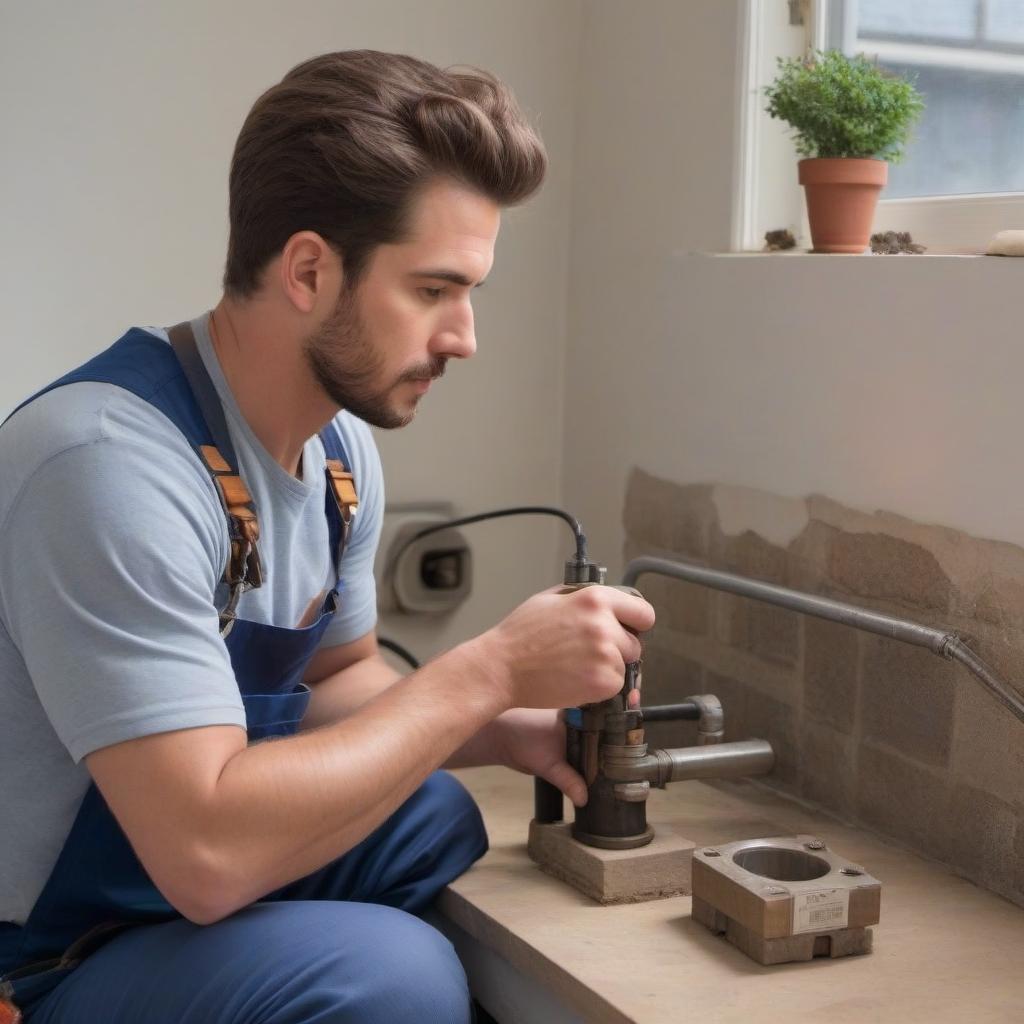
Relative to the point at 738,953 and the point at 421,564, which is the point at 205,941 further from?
the point at 421,564

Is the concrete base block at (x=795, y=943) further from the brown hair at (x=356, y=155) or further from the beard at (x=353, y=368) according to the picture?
the brown hair at (x=356, y=155)

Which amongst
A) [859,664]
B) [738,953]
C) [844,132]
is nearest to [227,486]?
[738,953]

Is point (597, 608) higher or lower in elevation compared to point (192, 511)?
lower

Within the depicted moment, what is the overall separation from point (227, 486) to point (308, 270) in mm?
251

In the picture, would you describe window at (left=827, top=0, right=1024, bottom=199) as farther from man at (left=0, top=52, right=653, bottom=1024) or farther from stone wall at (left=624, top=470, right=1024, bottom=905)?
man at (left=0, top=52, right=653, bottom=1024)

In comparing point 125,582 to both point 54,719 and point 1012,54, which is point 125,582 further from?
point 1012,54

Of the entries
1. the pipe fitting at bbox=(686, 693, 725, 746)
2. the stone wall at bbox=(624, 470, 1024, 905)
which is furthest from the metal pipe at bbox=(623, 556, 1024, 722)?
the pipe fitting at bbox=(686, 693, 725, 746)

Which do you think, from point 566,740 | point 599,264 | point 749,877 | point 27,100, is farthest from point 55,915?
point 599,264

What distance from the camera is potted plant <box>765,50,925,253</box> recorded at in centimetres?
188

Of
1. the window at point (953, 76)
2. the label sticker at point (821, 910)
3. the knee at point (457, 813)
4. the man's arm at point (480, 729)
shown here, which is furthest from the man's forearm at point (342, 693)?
the window at point (953, 76)

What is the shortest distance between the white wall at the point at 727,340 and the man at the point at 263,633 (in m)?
0.46

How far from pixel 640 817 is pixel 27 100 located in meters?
1.34

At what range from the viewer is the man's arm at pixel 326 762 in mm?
1273

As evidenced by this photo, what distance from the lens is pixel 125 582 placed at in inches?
50.5
